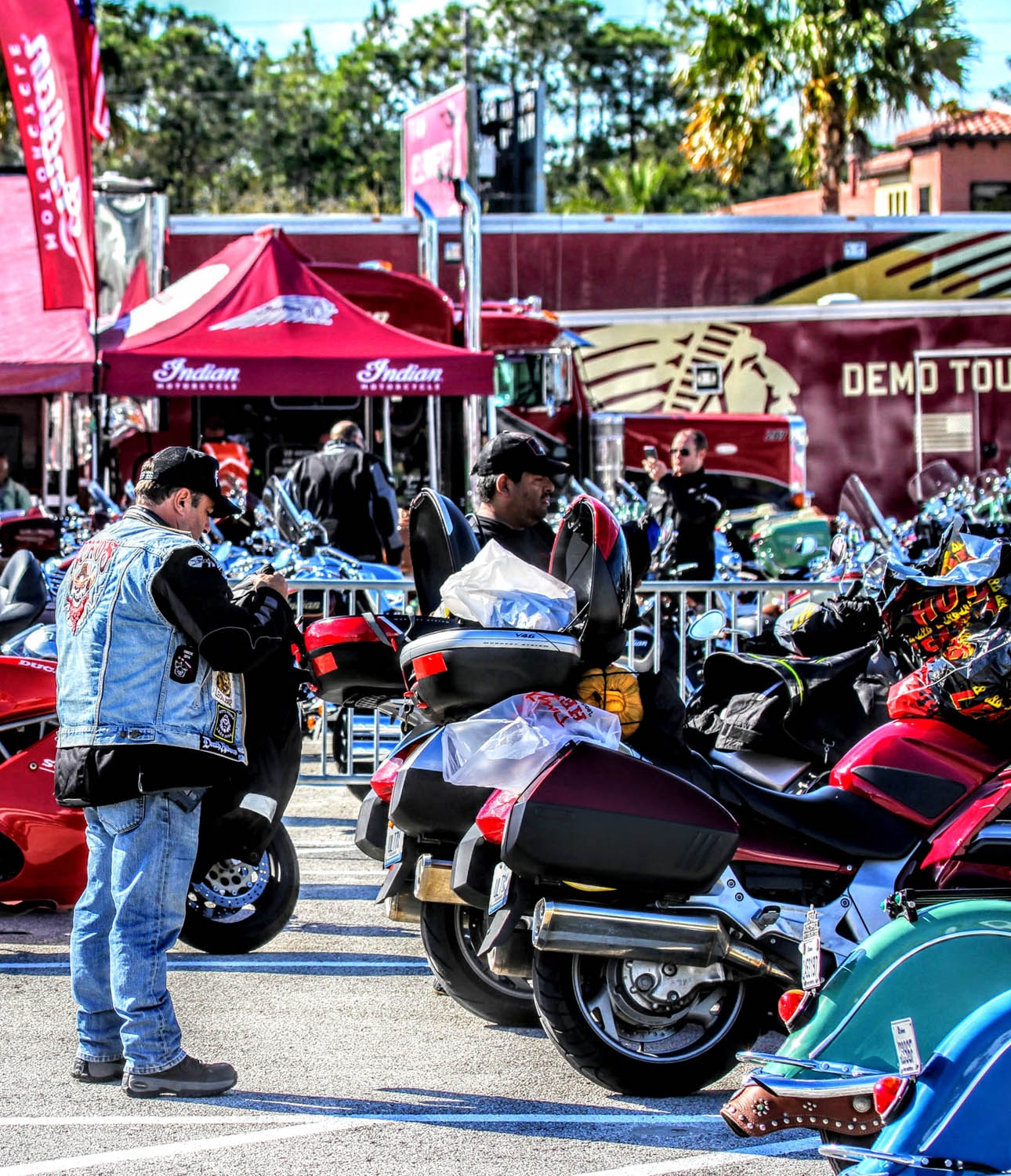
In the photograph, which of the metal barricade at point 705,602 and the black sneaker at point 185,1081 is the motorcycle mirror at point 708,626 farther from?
the metal barricade at point 705,602

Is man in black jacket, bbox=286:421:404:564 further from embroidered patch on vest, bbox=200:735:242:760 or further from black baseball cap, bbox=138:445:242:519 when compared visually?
embroidered patch on vest, bbox=200:735:242:760

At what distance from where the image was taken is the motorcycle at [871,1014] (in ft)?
10.7

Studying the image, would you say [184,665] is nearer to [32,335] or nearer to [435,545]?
[435,545]

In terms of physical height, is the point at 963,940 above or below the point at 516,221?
below

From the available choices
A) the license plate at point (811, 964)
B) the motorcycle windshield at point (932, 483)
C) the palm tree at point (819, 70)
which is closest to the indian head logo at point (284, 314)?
the motorcycle windshield at point (932, 483)

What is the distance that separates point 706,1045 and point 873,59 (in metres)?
23.3

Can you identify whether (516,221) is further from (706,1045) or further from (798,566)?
(706,1045)

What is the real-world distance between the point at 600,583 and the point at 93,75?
32.5ft

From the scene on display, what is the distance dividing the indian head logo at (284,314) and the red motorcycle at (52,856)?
279 inches

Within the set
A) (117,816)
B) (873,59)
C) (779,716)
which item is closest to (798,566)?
(779,716)

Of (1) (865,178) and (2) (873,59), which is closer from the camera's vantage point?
(2) (873,59)

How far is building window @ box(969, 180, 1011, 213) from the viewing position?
44375 millimetres

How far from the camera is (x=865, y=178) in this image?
2092 inches

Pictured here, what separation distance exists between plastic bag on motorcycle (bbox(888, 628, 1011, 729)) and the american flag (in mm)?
10035
